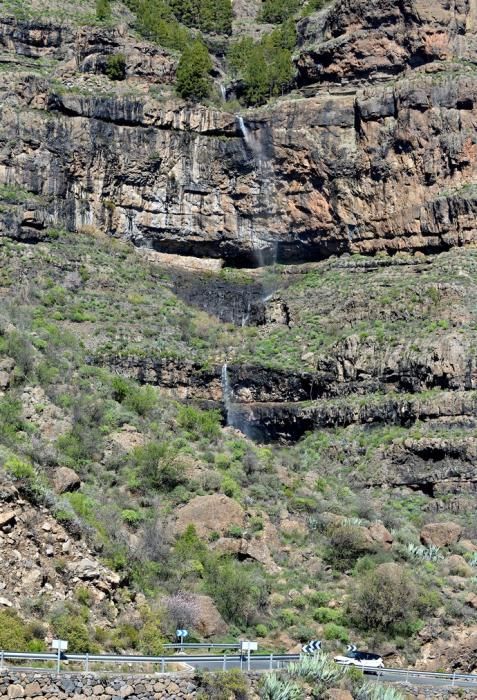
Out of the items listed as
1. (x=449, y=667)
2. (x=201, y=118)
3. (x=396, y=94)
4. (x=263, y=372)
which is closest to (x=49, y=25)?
(x=201, y=118)

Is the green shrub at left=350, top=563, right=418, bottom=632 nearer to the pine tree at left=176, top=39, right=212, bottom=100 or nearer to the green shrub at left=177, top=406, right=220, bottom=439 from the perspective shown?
the green shrub at left=177, top=406, right=220, bottom=439

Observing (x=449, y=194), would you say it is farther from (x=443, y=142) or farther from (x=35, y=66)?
(x=35, y=66)

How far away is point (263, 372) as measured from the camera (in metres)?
78.5

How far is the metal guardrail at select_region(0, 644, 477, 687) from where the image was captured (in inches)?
1228

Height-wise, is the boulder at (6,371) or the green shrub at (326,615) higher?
the boulder at (6,371)

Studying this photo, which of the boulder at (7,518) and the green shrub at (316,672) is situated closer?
the green shrub at (316,672)

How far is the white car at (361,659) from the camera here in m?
→ 39.7

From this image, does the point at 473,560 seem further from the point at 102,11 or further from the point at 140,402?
the point at 102,11

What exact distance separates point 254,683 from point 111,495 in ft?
60.2

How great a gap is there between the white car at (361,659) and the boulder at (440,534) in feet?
46.3

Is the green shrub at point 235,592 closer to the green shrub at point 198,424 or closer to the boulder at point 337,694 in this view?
the boulder at point 337,694

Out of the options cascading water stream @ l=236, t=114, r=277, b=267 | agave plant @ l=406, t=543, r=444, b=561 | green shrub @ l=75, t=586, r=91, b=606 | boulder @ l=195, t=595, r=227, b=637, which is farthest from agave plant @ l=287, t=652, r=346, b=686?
cascading water stream @ l=236, t=114, r=277, b=267

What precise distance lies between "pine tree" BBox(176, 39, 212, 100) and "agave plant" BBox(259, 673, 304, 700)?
66.7 m

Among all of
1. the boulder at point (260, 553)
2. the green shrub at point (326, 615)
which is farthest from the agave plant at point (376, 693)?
the boulder at point (260, 553)
